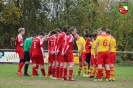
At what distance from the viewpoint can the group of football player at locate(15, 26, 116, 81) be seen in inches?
648

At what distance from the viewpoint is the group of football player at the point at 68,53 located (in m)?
16.5

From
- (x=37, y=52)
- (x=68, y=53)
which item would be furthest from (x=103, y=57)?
(x=37, y=52)


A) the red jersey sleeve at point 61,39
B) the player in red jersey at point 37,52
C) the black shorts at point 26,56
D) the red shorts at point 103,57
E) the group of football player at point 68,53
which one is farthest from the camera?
the black shorts at point 26,56

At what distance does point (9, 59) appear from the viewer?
32.4m

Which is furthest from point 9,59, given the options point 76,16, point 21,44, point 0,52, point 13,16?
point 21,44

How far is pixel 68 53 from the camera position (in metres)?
16.7

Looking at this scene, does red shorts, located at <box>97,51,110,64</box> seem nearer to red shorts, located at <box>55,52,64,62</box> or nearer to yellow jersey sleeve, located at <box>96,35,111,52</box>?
yellow jersey sleeve, located at <box>96,35,111,52</box>

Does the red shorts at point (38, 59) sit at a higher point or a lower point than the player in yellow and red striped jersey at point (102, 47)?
lower

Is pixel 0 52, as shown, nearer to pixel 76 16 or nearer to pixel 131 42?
pixel 76 16

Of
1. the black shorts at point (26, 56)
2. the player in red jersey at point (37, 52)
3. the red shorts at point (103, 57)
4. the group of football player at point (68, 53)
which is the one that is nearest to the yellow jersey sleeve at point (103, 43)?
the group of football player at point (68, 53)

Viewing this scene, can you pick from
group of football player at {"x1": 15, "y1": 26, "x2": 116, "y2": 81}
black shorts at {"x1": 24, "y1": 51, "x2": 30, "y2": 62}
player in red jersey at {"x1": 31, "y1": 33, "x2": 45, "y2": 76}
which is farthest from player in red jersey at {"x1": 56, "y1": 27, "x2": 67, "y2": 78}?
black shorts at {"x1": 24, "y1": 51, "x2": 30, "y2": 62}

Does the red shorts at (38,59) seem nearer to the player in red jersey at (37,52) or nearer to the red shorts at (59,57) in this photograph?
the player in red jersey at (37,52)

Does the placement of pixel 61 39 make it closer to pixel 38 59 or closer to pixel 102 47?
pixel 102 47

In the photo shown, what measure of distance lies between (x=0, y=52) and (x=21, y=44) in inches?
529
